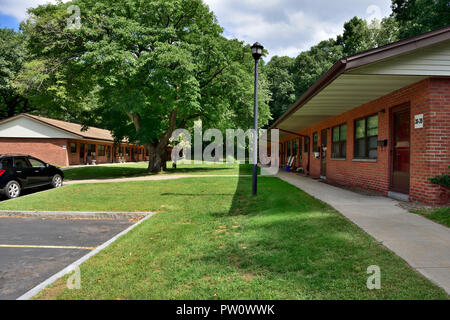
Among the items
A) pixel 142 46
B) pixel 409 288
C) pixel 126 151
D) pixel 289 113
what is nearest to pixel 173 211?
pixel 409 288

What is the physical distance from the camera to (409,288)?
299 centimetres

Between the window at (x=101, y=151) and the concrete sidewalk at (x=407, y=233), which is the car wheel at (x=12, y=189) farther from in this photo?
the window at (x=101, y=151)

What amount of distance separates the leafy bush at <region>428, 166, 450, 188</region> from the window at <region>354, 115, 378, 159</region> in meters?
2.97

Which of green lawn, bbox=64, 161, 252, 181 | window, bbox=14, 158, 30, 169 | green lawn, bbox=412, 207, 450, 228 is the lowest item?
green lawn, bbox=64, 161, 252, 181

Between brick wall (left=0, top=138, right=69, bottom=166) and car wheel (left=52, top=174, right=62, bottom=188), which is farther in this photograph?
brick wall (left=0, top=138, right=69, bottom=166)

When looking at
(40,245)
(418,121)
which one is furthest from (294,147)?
(40,245)

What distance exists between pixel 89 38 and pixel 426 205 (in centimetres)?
1877

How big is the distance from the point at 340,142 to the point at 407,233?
8.89 metres

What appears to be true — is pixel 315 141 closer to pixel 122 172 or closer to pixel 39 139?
pixel 122 172

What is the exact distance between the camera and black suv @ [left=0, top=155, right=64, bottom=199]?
1037cm

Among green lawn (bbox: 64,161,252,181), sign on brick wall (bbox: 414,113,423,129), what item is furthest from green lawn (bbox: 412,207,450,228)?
green lawn (bbox: 64,161,252,181)

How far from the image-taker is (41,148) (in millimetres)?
30281

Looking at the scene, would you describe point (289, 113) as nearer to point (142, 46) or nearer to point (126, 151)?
point (142, 46)

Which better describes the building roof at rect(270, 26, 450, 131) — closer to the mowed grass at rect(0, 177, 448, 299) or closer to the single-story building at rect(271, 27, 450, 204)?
the single-story building at rect(271, 27, 450, 204)
